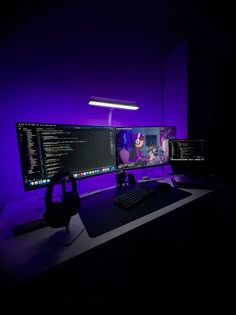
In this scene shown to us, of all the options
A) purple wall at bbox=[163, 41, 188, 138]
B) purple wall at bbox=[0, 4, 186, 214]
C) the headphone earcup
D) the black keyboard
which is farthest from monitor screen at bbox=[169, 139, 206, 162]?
the headphone earcup

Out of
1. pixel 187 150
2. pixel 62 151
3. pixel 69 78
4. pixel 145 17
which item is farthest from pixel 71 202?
pixel 145 17

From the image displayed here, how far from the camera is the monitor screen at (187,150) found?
4.30 feet

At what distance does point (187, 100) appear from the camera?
1.43 meters

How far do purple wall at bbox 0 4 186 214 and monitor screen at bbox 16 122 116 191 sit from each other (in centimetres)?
24

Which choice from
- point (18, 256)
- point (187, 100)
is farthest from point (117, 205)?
point (187, 100)

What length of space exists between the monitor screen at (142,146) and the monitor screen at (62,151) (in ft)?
0.25

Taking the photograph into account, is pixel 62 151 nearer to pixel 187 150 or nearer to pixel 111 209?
pixel 111 209

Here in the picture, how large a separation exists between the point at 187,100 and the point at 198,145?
48cm

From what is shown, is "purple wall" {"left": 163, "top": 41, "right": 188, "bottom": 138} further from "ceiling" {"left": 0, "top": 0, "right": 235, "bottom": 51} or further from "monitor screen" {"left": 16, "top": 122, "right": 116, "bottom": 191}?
"monitor screen" {"left": 16, "top": 122, "right": 116, "bottom": 191}

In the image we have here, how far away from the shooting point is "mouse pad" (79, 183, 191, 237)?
66 cm

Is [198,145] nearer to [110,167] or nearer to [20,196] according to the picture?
[110,167]

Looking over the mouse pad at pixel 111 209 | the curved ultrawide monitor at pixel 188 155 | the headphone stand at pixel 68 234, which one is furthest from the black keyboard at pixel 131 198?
the curved ultrawide monitor at pixel 188 155

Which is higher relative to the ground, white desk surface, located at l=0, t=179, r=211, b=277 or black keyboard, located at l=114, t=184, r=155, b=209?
black keyboard, located at l=114, t=184, r=155, b=209

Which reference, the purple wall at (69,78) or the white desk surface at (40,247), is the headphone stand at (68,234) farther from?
the purple wall at (69,78)
